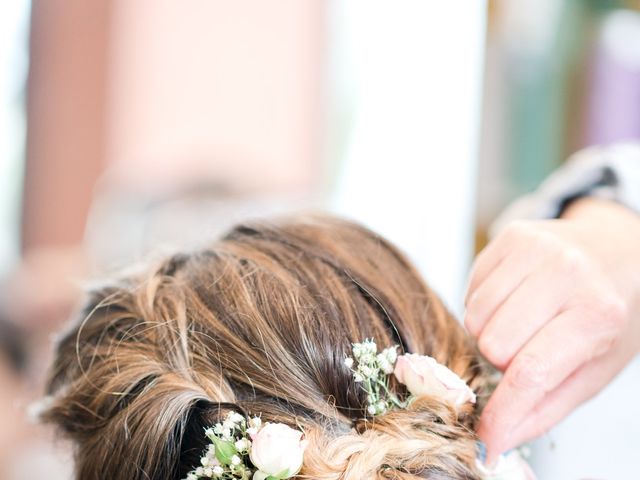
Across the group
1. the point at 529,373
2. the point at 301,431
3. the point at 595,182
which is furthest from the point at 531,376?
the point at 595,182

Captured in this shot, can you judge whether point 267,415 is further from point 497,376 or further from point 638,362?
point 638,362

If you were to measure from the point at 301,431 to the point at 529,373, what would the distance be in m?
0.23

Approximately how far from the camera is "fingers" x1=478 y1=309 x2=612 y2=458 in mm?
689

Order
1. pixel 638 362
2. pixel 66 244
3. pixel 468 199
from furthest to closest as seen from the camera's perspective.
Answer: pixel 66 244, pixel 468 199, pixel 638 362

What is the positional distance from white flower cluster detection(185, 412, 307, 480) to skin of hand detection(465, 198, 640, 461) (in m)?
0.22

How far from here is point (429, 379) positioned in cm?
63

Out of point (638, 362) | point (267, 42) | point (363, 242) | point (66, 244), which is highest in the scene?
point (267, 42)

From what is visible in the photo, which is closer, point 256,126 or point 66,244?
point 256,126

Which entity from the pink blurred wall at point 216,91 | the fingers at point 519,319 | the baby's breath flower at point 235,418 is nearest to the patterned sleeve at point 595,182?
the fingers at point 519,319

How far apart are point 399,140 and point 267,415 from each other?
2.05 metres

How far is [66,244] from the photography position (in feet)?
10.1

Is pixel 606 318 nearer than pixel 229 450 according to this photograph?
No

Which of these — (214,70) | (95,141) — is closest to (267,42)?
(214,70)

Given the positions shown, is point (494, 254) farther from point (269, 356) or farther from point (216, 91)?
point (216, 91)
